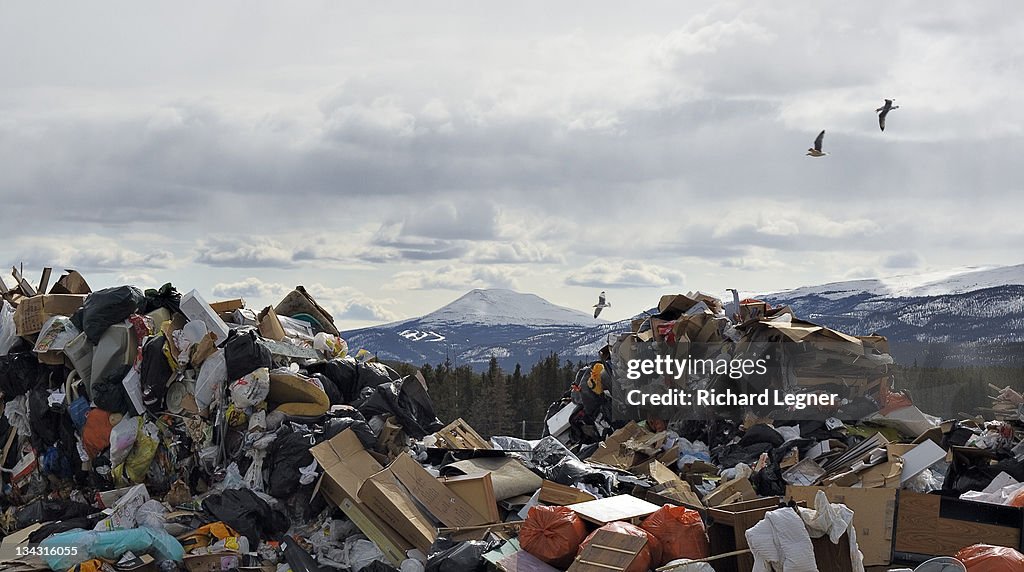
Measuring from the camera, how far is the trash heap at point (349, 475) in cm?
669

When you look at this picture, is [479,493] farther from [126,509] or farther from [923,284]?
[923,284]

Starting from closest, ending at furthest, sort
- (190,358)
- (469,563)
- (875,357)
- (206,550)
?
(469,563), (206,550), (190,358), (875,357)

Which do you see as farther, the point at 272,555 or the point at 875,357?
the point at 875,357

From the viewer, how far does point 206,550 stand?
→ 764 cm

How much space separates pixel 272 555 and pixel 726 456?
17.9 ft

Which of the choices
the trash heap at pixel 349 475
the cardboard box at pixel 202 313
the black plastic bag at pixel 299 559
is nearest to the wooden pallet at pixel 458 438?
the trash heap at pixel 349 475

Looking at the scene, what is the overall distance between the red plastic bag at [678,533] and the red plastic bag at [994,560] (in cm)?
158

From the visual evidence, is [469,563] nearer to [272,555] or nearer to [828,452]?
[272,555]

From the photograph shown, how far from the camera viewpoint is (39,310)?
966 cm

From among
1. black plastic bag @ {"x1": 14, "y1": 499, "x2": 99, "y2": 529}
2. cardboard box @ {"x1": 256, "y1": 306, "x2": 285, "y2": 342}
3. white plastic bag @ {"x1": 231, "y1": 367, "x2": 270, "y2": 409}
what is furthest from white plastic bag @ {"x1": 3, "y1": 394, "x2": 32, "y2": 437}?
white plastic bag @ {"x1": 231, "y1": 367, "x2": 270, "y2": 409}

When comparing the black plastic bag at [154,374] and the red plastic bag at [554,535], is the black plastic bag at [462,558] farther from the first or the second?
the black plastic bag at [154,374]

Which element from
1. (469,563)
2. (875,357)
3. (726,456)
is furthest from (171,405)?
(875,357)

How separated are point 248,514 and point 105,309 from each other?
251 centimetres

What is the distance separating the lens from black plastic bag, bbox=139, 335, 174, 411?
8.67 m
